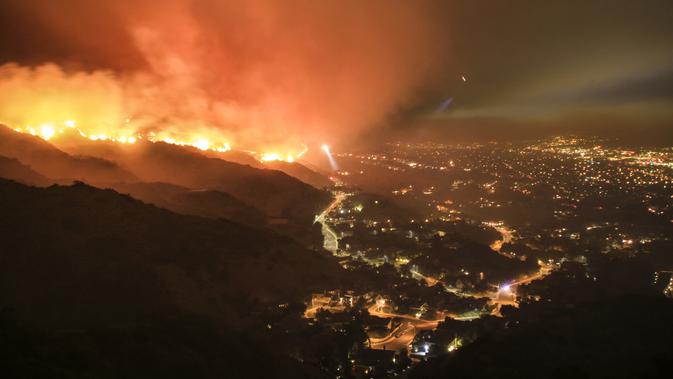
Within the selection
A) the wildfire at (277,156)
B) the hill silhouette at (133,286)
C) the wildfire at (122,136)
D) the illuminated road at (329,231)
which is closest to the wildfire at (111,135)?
the wildfire at (122,136)

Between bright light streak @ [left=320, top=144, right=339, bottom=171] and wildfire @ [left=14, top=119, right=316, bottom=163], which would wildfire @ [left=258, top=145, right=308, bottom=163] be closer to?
wildfire @ [left=14, top=119, right=316, bottom=163]

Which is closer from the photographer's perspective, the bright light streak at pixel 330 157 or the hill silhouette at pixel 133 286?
the hill silhouette at pixel 133 286

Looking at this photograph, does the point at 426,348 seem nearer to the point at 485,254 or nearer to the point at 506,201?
the point at 485,254

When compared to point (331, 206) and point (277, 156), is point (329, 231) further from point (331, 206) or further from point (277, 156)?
point (277, 156)

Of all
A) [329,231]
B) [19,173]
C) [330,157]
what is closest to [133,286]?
[19,173]

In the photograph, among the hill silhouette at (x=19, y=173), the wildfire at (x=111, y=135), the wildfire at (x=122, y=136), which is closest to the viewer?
the hill silhouette at (x=19, y=173)

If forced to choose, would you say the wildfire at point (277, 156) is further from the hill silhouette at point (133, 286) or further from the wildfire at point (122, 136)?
the hill silhouette at point (133, 286)

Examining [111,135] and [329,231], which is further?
[111,135]

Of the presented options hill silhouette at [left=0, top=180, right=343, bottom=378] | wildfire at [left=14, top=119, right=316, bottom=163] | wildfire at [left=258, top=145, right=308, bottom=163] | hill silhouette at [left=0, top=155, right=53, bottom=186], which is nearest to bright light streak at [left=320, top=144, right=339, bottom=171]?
wildfire at [left=258, top=145, right=308, bottom=163]

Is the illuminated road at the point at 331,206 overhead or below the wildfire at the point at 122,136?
below

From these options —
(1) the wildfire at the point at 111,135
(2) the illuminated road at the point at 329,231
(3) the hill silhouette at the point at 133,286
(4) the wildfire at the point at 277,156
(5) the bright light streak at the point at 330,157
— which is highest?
(5) the bright light streak at the point at 330,157

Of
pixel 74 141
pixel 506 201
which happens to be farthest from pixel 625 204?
pixel 74 141

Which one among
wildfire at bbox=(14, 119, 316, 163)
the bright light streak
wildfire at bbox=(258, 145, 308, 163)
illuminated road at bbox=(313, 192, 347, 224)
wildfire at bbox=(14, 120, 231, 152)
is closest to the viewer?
wildfire at bbox=(14, 120, 231, 152)
